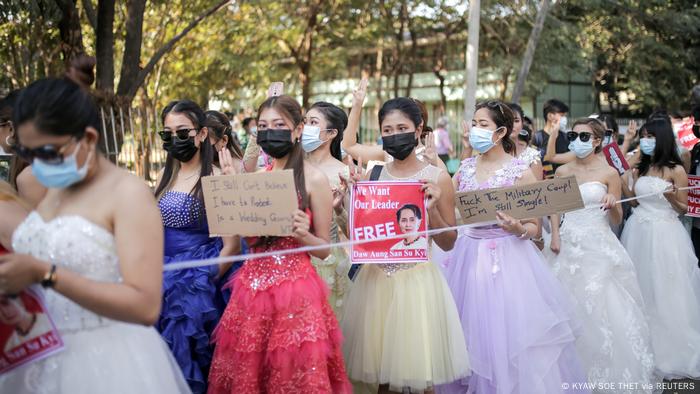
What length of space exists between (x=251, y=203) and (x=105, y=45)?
338 inches

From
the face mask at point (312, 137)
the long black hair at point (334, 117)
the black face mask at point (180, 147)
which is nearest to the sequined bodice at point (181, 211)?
the black face mask at point (180, 147)

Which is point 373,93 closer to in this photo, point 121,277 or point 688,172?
point 688,172

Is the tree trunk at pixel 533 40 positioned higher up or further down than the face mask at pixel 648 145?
higher up

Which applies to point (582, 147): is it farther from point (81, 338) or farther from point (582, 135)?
point (81, 338)

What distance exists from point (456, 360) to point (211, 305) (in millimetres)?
1640

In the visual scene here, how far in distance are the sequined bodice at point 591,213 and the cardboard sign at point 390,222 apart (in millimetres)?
2456

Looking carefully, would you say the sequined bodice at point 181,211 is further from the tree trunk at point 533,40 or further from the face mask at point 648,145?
the tree trunk at point 533,40

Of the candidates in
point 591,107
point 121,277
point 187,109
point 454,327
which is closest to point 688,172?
point 454,327

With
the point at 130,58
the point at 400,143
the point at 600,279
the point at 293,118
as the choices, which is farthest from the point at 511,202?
the point at 130,58

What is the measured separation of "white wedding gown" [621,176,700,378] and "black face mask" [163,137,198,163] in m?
5.02

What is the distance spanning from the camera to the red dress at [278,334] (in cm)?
377

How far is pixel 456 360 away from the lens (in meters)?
4.55

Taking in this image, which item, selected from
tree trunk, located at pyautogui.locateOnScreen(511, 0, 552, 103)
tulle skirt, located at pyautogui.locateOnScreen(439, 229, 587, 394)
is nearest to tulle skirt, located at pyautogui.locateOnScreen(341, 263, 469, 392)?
tulle skirt, located at pyautogui.locateOnScreen(439, 229, 587, 394)

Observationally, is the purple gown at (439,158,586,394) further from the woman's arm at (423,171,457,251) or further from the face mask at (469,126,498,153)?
the woman's arm at (423,171,457,251)
